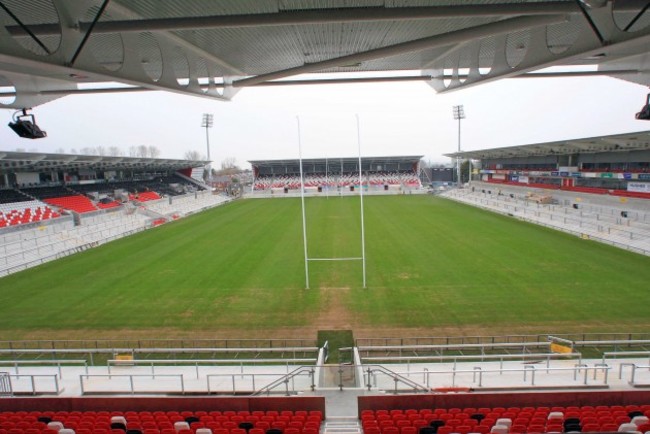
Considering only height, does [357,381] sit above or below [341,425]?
below

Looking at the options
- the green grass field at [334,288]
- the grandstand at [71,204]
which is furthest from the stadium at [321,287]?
the grandstand at [71,204]

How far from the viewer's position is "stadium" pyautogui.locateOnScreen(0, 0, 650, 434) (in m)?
6.27

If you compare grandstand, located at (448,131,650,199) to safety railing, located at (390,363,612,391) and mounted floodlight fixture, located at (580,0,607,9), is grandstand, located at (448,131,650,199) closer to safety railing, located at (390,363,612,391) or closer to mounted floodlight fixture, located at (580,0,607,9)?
safety railing, located at (390,363,612,391)

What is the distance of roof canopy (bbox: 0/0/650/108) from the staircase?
→ 6.68 metres

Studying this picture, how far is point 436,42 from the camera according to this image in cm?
668

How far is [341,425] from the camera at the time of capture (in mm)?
7230

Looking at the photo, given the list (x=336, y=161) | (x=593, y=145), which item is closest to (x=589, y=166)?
(x=593, y=145)

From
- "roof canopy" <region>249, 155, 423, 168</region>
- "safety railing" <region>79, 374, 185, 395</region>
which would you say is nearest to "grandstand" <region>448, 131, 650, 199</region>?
"roof canopy" <region>249, 155, 423, 168</region>

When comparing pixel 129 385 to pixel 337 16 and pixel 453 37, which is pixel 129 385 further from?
→ pixel 453 37

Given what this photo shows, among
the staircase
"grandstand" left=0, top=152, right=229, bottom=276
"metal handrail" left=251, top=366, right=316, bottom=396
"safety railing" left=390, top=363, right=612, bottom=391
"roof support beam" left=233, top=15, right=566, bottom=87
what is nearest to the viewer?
"roof support beam" left=233, top=15, right=566, bottom=87

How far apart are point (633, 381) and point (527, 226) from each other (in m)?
25.6

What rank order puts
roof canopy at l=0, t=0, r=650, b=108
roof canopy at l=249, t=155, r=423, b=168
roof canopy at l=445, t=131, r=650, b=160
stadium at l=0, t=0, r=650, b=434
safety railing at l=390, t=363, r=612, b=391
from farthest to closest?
roof canopy at l=249, t=155, r=423, b=168 < roof canopy at l=445, t=131, r=650, b=160 < safety railing at l=390, t=363, r=612, b=391 < stadium at l=0, t=0, r=650, b=434 < roof canopy at l=0, t=0, r=650, b=108

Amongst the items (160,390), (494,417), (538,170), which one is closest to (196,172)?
(538,170)

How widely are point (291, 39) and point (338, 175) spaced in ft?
237
